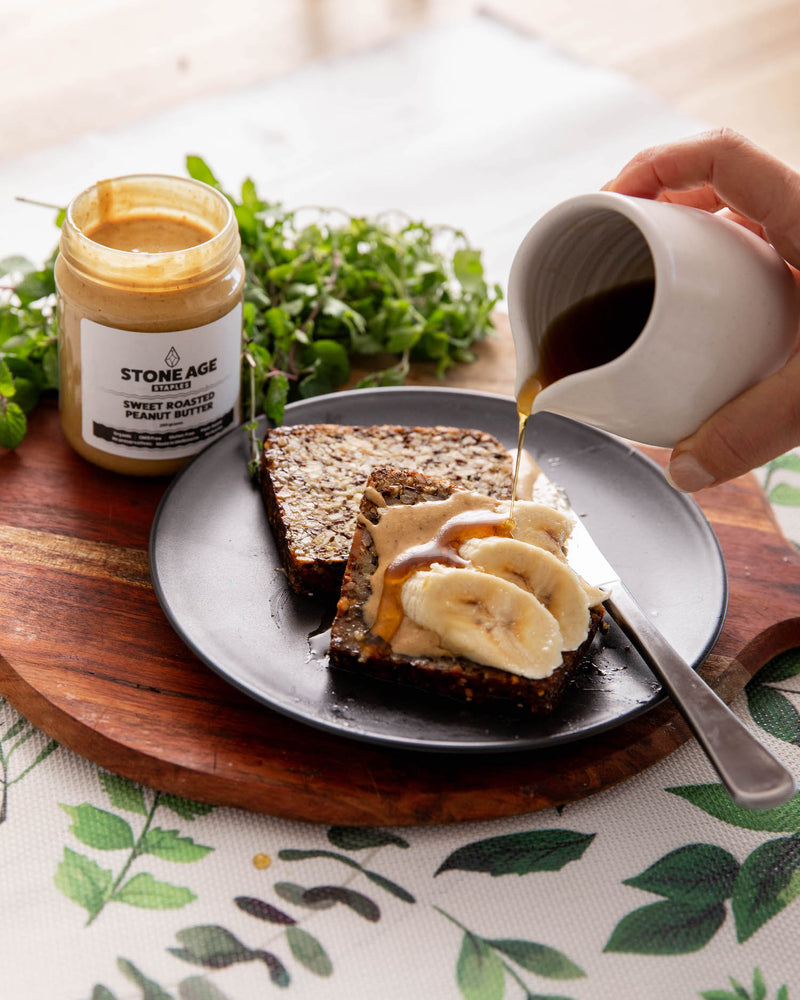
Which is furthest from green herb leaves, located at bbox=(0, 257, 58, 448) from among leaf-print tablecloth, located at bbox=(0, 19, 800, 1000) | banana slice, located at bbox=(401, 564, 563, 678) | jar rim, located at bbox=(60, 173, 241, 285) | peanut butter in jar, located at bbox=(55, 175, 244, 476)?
banana slice, located at bbox=(401, 564, 563, 678)

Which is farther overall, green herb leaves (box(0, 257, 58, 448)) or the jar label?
green herb leaves (box(0, 257, 58, 448))

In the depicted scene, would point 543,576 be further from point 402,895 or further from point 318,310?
point 318,310

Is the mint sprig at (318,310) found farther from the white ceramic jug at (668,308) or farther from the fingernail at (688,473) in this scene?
the fingernail at (688,473)

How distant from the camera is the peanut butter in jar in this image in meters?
2.46

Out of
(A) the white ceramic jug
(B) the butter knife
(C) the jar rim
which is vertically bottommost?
(B) the butter knife

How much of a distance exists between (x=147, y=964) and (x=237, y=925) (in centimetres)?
16

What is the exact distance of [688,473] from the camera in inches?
82.4

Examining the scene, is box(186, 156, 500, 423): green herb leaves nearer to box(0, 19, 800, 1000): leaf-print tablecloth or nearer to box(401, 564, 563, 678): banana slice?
box(401, 564, 563, 678): banana slice

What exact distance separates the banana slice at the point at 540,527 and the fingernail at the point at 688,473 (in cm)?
27

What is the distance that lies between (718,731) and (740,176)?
3.40ft

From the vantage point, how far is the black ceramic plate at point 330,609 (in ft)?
6.75

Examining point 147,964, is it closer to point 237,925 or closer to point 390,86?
point 237,925

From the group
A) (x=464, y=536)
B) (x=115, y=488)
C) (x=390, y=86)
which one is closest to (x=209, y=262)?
(x=115, y=488)

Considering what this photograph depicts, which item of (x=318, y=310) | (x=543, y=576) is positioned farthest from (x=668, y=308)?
(x=318, y=310)
